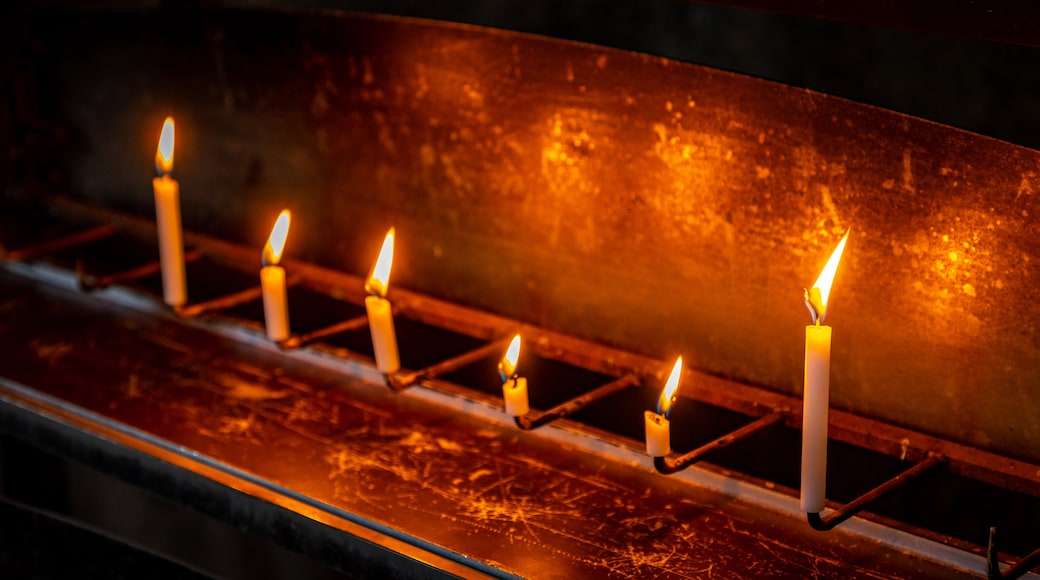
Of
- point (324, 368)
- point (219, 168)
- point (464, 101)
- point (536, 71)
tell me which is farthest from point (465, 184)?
point (219, 168)

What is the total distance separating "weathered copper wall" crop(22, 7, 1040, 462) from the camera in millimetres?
1350

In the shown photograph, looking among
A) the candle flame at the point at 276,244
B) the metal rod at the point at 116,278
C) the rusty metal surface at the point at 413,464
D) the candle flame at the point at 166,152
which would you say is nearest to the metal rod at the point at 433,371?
the rusty metal surface at the point at 413,464

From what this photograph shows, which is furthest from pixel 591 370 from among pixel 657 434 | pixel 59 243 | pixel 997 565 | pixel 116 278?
pixel 59 243

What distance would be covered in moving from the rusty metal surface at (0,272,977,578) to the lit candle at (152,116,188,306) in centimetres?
15

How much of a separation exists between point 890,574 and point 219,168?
1.44 meters

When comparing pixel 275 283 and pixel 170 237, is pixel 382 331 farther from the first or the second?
pixel 170 237

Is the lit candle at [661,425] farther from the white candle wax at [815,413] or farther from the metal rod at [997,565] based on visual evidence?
the metal rod at [997,565]

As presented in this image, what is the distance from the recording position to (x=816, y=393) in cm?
115

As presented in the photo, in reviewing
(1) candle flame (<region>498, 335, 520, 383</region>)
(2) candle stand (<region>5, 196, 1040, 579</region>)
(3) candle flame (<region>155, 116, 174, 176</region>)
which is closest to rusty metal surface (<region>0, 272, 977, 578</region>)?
(2) candle stand (<region>5, 196, 1040, 579</region>)

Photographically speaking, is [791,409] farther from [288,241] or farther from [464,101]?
[288,241]

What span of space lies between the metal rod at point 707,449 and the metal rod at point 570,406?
14 cm

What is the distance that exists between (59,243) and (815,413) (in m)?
1.56

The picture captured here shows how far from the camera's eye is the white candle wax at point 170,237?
1745 millimetres

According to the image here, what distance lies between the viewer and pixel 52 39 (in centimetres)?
232
